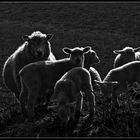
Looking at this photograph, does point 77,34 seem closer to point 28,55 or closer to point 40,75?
point 28,55

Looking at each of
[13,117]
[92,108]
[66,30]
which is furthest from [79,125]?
[66,30]

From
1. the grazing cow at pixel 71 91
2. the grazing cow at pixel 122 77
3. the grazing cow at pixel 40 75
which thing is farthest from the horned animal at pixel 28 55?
the grazing cow at pixel 122 77

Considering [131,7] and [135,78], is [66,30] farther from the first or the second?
[135,78]

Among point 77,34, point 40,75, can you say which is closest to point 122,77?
point 40,75

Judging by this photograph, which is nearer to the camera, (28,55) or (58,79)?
(58,79)

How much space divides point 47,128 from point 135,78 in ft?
8.39

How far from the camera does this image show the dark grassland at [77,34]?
859 centimetres

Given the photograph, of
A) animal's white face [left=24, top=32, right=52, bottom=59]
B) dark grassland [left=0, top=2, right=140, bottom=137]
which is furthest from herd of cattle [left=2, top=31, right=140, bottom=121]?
dark grassland [left=0, top=2, right=140, bottom=137]

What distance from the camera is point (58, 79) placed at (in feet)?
31.9

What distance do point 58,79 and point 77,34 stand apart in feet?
49.1

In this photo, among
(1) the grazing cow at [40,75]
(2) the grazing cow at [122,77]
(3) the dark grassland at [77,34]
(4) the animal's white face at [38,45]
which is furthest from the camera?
(4) the animal's white face at [38,45]

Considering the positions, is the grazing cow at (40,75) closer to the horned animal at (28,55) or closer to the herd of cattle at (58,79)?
the herd of cattle at (58,79)

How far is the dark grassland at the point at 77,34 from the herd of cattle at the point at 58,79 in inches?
18.0

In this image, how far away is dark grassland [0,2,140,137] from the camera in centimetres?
859
